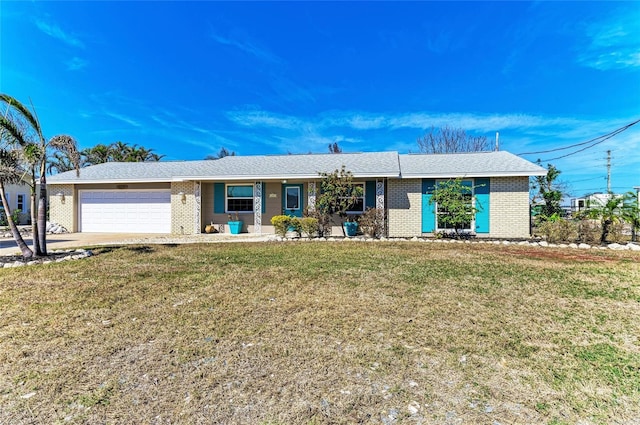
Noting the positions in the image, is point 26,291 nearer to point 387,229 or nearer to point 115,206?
point 387,229

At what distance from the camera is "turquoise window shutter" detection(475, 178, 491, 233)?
1388cm

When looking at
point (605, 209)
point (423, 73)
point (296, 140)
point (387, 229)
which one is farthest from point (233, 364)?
point (296, 140)

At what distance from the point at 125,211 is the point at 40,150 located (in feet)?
31.5

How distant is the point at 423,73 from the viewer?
22.7 metres

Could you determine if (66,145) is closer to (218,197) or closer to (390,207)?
(218,197)

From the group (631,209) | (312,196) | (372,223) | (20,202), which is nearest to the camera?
(631,209)

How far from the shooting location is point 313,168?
15.5m

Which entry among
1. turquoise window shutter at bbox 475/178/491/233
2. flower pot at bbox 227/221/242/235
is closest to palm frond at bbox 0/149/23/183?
flower pot at bbox 227/221/242/235

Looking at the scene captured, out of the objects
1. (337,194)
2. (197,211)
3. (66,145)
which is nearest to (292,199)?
(337,194)

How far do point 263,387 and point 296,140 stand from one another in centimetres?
3291

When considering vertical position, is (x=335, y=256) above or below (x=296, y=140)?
below

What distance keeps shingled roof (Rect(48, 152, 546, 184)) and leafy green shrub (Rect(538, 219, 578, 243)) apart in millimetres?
2535

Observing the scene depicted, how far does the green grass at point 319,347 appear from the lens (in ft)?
7.41

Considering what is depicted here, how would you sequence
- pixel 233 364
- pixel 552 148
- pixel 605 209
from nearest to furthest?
pixel 233 364 → pixel 605 209 → pixel 552 148
